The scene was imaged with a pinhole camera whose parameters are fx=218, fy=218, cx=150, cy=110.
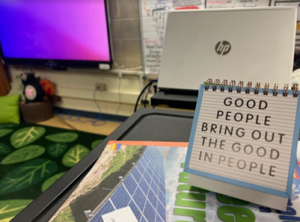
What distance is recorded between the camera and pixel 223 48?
0.73 metres

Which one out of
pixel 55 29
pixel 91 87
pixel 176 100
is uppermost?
pixel 55 29

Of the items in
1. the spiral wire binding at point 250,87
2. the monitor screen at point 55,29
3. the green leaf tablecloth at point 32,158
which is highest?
the monitor screen at point 55,29

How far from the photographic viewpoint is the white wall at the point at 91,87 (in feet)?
6.49

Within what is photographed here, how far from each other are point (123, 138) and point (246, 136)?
341 millimetres

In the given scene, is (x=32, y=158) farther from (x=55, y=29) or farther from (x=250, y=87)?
(x=250, y=87)

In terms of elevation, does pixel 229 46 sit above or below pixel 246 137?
above

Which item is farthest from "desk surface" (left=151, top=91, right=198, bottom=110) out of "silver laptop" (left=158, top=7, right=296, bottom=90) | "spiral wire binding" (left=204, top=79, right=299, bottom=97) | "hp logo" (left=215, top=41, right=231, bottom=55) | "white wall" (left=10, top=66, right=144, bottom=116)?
"white wall" (left=10, top=66, right=144, bottom=116)

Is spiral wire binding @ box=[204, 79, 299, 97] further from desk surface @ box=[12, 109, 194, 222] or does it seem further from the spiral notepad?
desk surface @ box=[12, 109, 194, 222]

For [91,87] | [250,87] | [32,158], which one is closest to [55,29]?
[91,87]

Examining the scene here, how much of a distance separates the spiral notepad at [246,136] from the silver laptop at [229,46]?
1.19 ft

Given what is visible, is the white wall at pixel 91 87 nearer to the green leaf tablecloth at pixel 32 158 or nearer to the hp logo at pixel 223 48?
the green leaf tablecloth at pixel 32 158

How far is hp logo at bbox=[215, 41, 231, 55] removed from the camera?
0.73 m

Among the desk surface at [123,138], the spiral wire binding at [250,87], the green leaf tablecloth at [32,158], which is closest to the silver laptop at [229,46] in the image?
the desk surface at [123,138]

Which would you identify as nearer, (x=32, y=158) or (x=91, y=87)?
(x=32, y=158)
